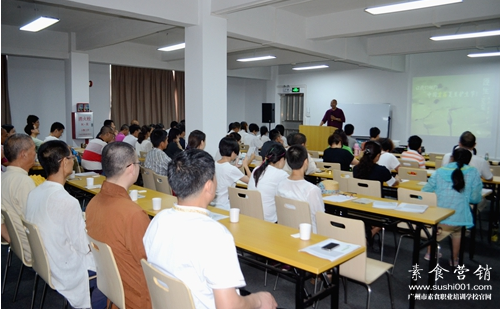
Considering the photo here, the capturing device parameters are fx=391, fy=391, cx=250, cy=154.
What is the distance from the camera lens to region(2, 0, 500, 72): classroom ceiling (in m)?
5.73

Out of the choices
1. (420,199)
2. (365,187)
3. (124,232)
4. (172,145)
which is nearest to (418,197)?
(420,199)

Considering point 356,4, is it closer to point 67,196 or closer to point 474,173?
point 474,173

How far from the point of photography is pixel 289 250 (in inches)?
90.0

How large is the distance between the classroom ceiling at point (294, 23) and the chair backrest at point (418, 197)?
112 inches

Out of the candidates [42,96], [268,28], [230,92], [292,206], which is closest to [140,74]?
[42,96]

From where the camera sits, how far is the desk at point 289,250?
6.88 ft

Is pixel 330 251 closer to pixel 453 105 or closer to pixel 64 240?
pixel 64 240

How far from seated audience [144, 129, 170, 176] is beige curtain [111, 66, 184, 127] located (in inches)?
287

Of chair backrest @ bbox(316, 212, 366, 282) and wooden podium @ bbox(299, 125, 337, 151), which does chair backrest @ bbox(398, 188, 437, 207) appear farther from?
wooden podium @ bbox(299, 125, 337, 151)

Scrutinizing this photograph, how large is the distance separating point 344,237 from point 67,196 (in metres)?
1.89

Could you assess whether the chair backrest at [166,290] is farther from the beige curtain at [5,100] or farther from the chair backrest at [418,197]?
the beige curtain at [5,100]

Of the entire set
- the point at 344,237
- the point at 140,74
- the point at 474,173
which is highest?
the point at 140,74

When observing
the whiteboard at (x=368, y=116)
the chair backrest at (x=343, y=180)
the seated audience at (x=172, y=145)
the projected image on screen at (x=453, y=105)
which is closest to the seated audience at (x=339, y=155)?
the chair backrest at (x=343, y=180)

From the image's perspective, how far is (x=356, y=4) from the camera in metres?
6.88
